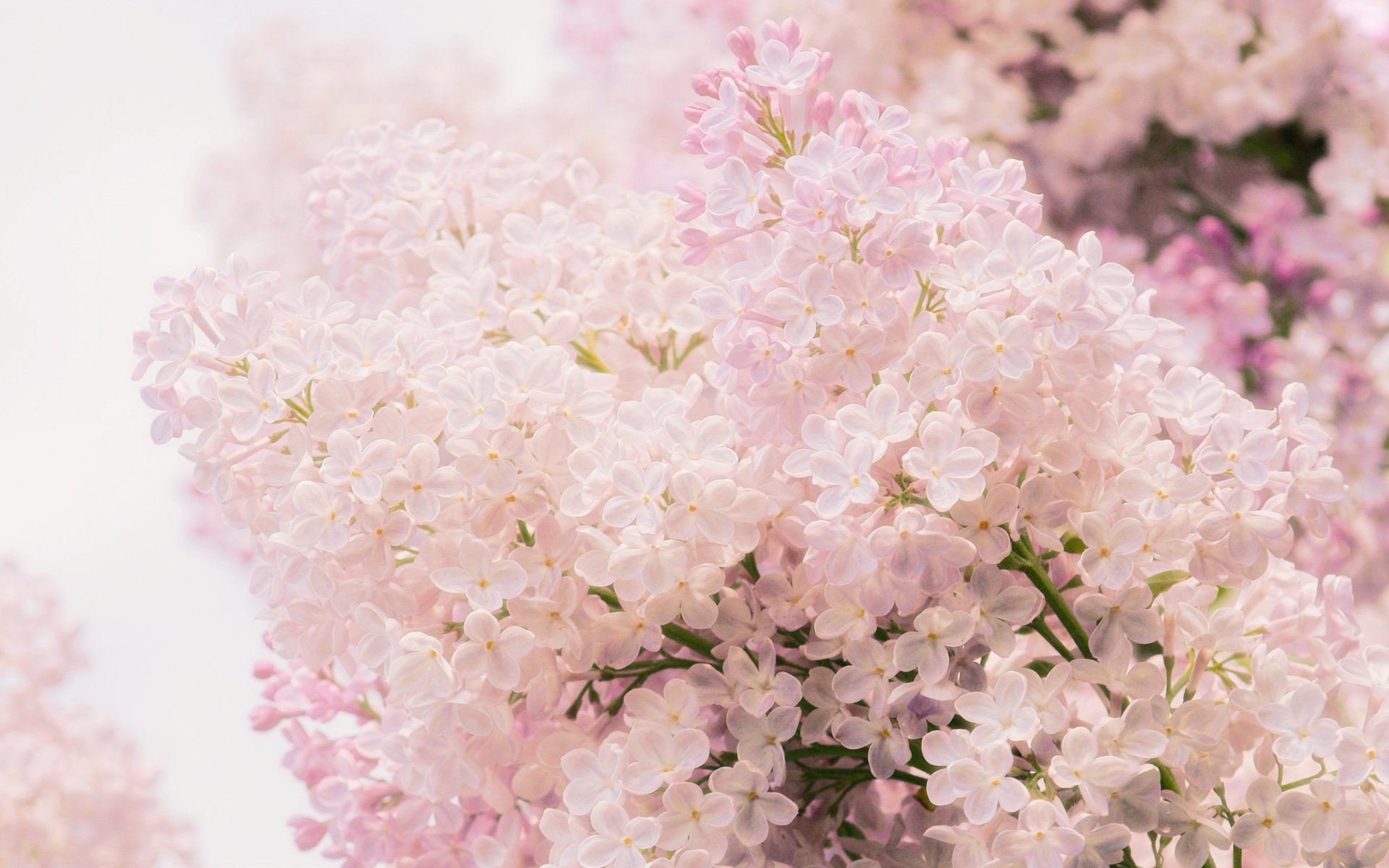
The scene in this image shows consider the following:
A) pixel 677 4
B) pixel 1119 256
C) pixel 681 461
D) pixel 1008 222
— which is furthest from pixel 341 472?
pixel 677 4

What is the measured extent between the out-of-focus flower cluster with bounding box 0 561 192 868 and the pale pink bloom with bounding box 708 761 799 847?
0.67m

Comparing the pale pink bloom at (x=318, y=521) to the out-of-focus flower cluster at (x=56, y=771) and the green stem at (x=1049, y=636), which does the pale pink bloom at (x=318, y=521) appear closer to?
the green stem at (x=1049, y=636)

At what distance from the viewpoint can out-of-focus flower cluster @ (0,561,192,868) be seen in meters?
0.95

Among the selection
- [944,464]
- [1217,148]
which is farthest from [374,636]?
[1217,148]

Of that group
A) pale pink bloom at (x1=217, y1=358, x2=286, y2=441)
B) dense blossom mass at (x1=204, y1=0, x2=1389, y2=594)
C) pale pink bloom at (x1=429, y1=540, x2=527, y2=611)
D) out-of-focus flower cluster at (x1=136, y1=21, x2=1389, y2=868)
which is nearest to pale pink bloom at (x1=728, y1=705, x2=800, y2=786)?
out-of-focus flower cluster at (x1=136, y1=21, x2=1389, y2=868)

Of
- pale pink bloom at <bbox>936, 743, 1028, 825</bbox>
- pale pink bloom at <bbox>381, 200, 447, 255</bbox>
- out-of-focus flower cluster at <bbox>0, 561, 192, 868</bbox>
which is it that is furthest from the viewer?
out-of-focus flower cluster at <bbox>0, 561, 192, 868</bbox>

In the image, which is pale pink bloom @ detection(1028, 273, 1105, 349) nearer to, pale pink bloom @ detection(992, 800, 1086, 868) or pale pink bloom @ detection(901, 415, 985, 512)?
pale pink bloom @ detection(901, 415, 985, 512)

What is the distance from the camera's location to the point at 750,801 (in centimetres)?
49

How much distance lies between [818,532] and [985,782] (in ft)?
0.35

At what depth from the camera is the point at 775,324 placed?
1.64ft

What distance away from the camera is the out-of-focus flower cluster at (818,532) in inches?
18.7

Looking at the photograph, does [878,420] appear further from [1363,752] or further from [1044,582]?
[1363,752]

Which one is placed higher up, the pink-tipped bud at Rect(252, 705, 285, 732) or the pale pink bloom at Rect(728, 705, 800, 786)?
the pink-tipped bud at Rect(252, 705, 285, 732)

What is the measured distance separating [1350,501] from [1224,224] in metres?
0.29
